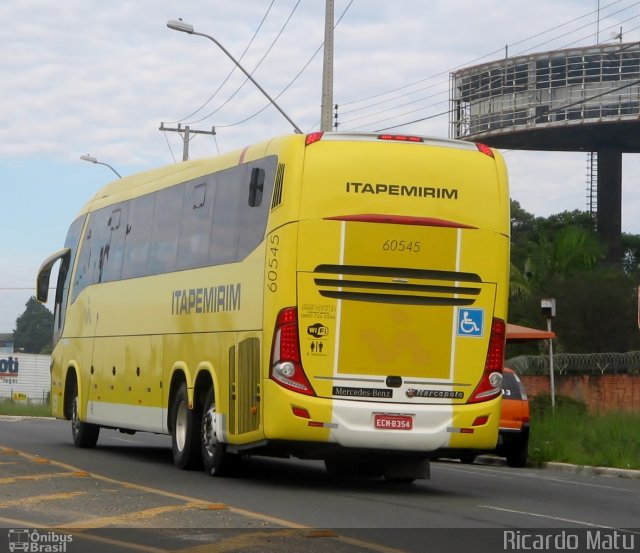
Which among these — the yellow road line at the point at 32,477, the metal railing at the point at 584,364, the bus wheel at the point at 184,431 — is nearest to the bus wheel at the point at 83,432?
the bus wheel at the point at 184,431

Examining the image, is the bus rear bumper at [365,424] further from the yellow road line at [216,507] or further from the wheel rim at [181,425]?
the wheel rim at [181,425]

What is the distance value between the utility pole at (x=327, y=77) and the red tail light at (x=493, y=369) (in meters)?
13.7

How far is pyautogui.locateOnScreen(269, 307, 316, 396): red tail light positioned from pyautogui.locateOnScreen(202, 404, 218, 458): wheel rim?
2.05 meters

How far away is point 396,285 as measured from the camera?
16.0m

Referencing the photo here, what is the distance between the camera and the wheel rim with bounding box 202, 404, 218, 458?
693 inches

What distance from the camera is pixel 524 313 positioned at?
57.1 metres

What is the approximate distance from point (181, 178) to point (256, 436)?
5.09 metres

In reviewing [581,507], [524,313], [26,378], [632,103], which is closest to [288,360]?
[581,507]

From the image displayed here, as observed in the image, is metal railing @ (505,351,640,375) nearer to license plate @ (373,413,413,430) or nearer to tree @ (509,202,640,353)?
tree @ (509,202,640,353)

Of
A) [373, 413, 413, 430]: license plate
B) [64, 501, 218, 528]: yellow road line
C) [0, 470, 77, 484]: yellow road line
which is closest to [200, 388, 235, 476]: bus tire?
[0, 470, 77, 484]: yellow road line

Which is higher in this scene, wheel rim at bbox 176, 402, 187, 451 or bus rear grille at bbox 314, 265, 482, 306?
bus rear grille at bbox 314, 265, 482, 306

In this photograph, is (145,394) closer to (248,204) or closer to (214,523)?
(248,204)

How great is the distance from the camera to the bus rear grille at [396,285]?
15891mm

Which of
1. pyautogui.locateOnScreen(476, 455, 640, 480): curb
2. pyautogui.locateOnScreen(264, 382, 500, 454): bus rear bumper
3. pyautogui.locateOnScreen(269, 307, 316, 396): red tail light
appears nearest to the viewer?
pyautogui.locateOnScreen(264, 382, 500, 454): bus rear bumper
